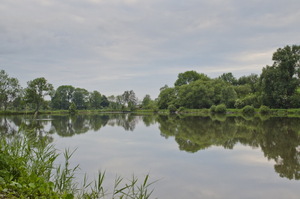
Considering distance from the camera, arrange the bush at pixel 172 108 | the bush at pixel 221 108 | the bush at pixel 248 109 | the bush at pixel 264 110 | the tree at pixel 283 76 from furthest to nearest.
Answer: the bush at pixel 172 108
the bush at pixel 221 108
the bush at pixel 248 109
the bush at pixel 264 110
the tree at pixel 283 76

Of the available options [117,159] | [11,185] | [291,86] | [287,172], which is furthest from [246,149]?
[291,86]

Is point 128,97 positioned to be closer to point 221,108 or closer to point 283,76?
point 221,108

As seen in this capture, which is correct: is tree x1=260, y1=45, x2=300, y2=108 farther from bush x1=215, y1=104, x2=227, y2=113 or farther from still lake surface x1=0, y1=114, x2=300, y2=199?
still lake surface x1=0, y1=114, x2=300, y2=199

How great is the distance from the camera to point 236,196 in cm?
521

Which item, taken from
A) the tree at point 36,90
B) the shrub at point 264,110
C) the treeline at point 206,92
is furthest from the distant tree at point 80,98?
the shrub at point 264,110

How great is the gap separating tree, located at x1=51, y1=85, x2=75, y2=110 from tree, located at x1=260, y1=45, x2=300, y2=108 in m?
78.6

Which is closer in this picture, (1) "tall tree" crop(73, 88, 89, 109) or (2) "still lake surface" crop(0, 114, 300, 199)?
(2) "still lake surface" crop(0, 114, 300, 199)

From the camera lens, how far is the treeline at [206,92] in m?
42.8

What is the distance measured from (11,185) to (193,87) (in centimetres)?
6309

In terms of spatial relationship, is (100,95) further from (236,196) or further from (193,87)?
(236,196)

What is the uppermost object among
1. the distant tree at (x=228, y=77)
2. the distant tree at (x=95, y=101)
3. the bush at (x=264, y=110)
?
the distant tree at (x=228, y=77)

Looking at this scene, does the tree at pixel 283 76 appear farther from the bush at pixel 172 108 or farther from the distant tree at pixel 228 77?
the distant tree at pixel 228 77

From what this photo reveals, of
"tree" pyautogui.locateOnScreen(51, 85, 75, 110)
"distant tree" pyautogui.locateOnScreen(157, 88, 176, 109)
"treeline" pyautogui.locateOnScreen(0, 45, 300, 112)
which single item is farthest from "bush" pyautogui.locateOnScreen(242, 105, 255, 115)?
"tree" pyautogui.locateOnScreen(51, 85, 75, 110)

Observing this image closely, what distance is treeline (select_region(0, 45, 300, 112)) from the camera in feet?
140
